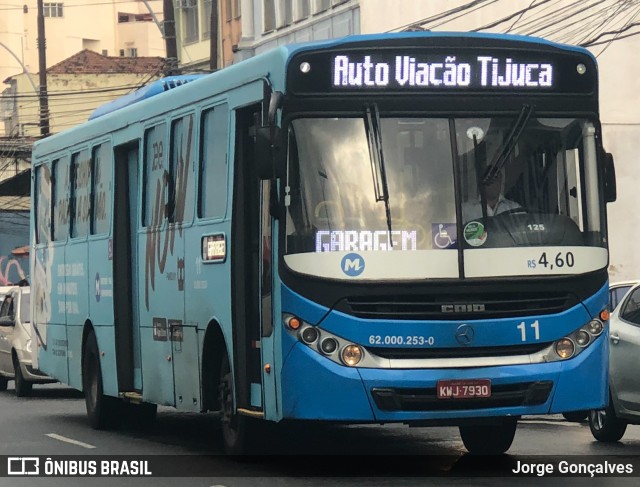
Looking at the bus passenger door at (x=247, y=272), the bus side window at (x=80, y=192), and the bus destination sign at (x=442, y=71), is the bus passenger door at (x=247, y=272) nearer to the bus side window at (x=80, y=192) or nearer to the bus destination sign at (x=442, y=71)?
the bus destination sign at (x=442, y=71)

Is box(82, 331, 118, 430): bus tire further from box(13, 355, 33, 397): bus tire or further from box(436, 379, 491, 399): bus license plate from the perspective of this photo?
box(13, 355, 33, 397): bus tire

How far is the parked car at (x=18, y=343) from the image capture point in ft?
82.5

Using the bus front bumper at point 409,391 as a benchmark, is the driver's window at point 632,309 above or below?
above

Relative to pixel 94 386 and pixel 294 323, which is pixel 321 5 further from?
pixel 294 323

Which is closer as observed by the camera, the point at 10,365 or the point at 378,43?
the point at 378,43

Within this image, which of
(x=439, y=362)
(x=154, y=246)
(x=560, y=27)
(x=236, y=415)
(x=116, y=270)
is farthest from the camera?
(x=560, y=27)

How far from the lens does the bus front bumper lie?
11.5 m

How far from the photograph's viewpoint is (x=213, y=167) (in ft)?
44.2

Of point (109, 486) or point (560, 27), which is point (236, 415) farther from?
point (560, 27)

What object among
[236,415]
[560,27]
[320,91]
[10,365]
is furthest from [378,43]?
[560,27]

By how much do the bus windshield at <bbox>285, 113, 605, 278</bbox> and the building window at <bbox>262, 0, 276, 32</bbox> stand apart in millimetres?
34403

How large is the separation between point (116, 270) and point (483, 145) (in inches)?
221

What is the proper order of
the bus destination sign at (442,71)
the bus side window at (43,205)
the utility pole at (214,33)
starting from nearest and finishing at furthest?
1. the bus destination sign at (442,71)
2. the bus side window at (43,205)
3. the utility pole at (214,33)

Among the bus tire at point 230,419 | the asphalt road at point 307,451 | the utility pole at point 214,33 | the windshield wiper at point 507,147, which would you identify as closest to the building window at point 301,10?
the utility pole at point 214,33
